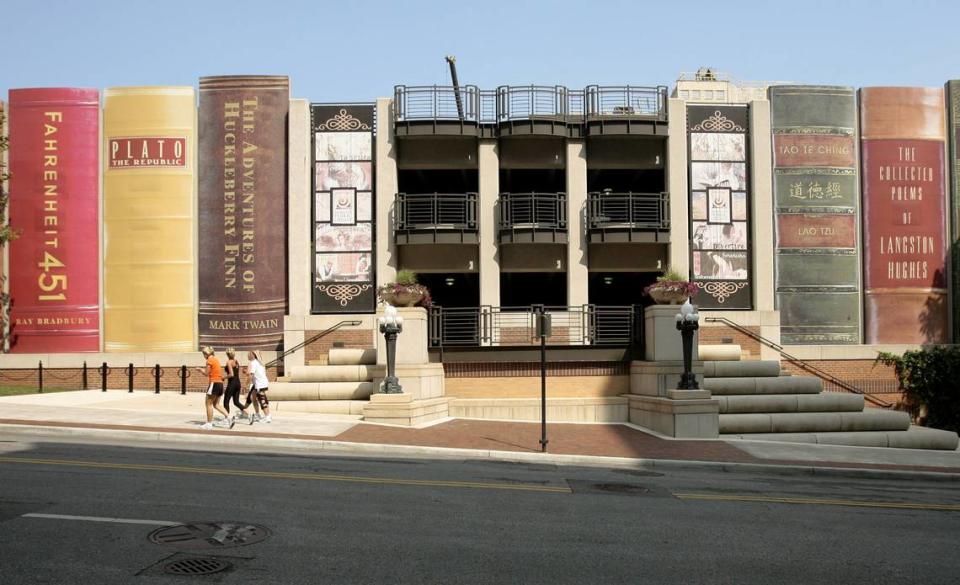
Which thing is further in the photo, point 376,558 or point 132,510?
point 132,510

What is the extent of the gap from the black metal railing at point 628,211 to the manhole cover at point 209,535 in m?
22.1

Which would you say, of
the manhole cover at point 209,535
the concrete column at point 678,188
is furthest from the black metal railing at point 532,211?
the manhole cover at point 209,535

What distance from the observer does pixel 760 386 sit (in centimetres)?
2188

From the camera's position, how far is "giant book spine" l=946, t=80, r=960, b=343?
2956 cm

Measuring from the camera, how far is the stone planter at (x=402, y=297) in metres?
22.0

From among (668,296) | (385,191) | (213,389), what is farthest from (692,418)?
(385,191)

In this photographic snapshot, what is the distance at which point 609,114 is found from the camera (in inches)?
1169

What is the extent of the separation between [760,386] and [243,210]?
1807 cm

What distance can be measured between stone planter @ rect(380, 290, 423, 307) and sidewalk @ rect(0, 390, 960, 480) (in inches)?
130

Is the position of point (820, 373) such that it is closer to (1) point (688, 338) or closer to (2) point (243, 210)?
(1) point (688, 338)

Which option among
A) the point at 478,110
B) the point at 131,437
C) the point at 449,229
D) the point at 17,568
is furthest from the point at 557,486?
the point at 478,110

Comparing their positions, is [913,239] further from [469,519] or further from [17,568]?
[17,568]

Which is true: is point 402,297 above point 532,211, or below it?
below

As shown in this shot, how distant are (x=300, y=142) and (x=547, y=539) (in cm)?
2306
